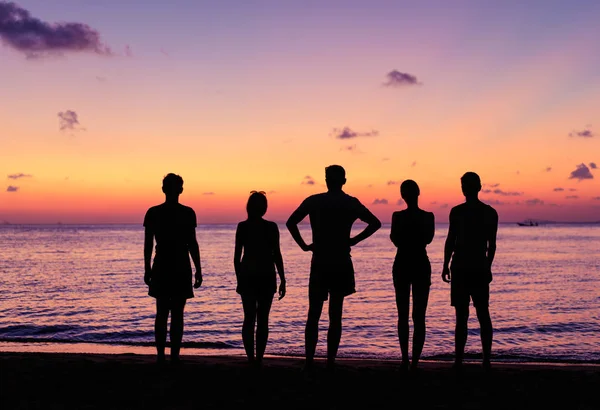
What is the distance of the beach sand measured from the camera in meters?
6.04

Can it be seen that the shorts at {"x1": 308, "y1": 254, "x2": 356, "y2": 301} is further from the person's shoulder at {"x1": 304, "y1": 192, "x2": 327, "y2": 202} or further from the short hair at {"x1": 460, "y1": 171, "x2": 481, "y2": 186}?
the short hair at {"x1": 460, "y1": 171, "x2": 481, "y2": 186}

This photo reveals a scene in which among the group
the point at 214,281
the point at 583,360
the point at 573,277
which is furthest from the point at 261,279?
the point at 573,277

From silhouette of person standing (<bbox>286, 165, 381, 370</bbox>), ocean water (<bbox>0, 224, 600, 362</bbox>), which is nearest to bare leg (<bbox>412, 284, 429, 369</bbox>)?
silhouette of person standing (<bbox>286, 165, 381, 370</bbox>)

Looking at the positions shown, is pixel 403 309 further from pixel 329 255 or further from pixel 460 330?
pixel 329 255

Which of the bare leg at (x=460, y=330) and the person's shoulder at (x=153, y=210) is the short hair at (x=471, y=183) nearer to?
the bare leg at (x=460, y=330)

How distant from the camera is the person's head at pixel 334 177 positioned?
7109 mm

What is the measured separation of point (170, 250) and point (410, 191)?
340cm

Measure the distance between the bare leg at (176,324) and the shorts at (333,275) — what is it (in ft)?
6.21

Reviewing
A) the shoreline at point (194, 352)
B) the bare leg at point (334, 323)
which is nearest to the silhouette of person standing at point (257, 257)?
the bare leg at point (334, 323)

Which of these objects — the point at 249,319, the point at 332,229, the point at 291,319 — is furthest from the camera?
the point at 291,319

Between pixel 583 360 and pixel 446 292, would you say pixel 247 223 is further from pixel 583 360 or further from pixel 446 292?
pixel 446 292

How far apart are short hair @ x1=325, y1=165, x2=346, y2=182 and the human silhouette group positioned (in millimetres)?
13

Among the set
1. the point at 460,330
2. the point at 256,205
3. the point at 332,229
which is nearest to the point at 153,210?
the point at 256,205

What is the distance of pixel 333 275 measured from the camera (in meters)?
7.11
